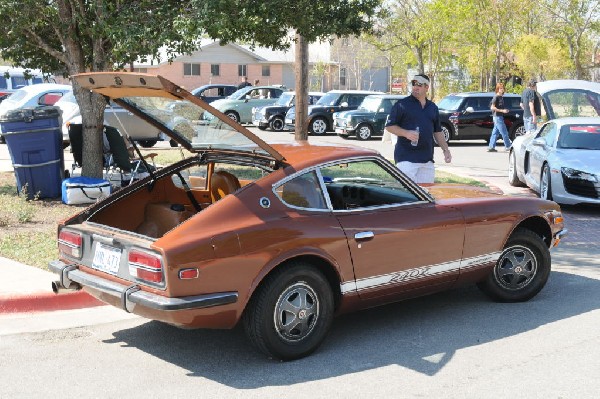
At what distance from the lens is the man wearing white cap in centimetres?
874

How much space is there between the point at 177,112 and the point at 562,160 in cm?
751

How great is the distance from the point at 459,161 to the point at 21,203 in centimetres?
1154

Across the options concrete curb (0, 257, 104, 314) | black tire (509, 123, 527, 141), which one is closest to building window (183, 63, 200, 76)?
black tire (509, 123, 527, 141)

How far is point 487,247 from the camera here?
663cm

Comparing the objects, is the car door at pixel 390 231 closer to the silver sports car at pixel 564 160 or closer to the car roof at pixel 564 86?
the silver sports car at pixel 564 160

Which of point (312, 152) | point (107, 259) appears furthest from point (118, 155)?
point (107, 259)

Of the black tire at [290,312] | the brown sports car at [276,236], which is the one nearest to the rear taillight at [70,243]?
the brown sports car at [276,236]

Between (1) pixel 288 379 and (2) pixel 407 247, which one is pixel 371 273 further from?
(1) pixel 288 379

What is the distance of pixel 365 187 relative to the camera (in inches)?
257

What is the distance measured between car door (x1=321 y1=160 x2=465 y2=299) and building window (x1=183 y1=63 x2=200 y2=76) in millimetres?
54109

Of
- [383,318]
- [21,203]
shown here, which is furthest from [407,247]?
[21,203]

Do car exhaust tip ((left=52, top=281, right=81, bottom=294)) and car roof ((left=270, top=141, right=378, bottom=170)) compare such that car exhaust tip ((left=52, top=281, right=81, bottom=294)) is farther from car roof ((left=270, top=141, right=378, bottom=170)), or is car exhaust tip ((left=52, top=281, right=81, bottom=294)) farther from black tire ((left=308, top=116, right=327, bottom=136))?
black tire ((left=308, top=116, right=327, bottom=136))

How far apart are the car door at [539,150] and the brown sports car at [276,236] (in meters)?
5.67

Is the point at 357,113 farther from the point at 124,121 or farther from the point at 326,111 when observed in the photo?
the point at 124,121
